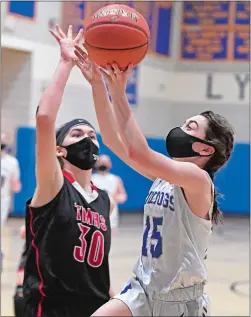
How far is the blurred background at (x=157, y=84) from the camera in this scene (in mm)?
13297

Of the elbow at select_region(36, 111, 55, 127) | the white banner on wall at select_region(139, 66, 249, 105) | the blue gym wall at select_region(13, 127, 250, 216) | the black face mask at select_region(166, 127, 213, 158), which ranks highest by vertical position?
the white banner on wall at select_region(139, 66, 249, 105)

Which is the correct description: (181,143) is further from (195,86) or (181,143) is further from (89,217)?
(195,86)

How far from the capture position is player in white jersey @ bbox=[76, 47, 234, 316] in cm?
254

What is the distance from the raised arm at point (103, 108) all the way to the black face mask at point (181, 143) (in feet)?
0.81

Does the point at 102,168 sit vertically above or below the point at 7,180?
above

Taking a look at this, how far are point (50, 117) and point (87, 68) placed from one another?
293mm

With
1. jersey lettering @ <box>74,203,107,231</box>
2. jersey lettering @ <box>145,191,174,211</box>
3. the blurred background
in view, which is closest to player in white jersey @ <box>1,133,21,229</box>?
the blurred background

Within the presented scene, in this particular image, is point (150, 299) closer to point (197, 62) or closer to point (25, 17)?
point (25, 17)

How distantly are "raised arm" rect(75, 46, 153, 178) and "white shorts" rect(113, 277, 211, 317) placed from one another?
1.98 ft

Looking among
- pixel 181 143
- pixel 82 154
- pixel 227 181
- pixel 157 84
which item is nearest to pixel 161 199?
pixel 181 143

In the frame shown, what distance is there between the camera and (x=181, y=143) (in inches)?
109

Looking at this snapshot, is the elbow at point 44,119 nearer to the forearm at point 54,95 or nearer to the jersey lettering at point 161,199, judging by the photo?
the forearm at point 54,95

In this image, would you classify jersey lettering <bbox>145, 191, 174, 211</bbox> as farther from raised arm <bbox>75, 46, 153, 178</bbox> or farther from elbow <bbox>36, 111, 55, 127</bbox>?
elbow <bbox>36, 111, 55, 127</bbox>

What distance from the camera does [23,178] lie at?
13359 millimetres
